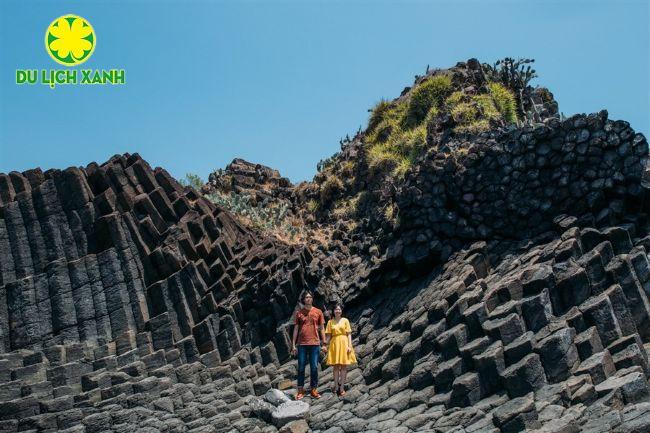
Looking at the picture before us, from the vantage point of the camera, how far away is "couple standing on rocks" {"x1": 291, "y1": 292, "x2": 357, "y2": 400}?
19016 mm

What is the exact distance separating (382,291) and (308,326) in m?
4.02

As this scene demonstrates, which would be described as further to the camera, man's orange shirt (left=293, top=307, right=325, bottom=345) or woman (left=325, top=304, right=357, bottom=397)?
man's orange shirt (left=293, top=307, right=325, bottom=345)

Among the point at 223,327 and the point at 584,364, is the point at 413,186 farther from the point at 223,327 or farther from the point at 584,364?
the point at 584,364

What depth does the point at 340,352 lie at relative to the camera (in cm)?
1895

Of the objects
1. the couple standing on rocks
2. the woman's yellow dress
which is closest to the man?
the couple standing on rocks

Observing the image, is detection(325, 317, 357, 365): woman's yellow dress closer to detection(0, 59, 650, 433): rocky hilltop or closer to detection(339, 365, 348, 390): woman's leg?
detection(339, 365, 348, 390): woman's leg

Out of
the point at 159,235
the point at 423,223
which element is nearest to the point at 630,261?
the point at 423,223

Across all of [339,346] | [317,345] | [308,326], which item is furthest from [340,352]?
[308,326]

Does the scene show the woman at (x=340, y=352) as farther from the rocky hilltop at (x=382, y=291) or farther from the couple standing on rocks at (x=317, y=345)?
the rocky hilltop at (x=382, y=291)

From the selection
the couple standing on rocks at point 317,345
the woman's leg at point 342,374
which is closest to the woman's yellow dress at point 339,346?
the couple standing on rocks at point 317,345

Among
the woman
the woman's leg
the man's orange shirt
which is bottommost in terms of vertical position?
the woman's leg

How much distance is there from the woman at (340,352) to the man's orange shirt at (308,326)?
43cm

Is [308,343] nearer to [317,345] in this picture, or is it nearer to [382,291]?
Result: [317,345]

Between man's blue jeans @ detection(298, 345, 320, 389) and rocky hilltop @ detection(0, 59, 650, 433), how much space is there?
26.2 inches
